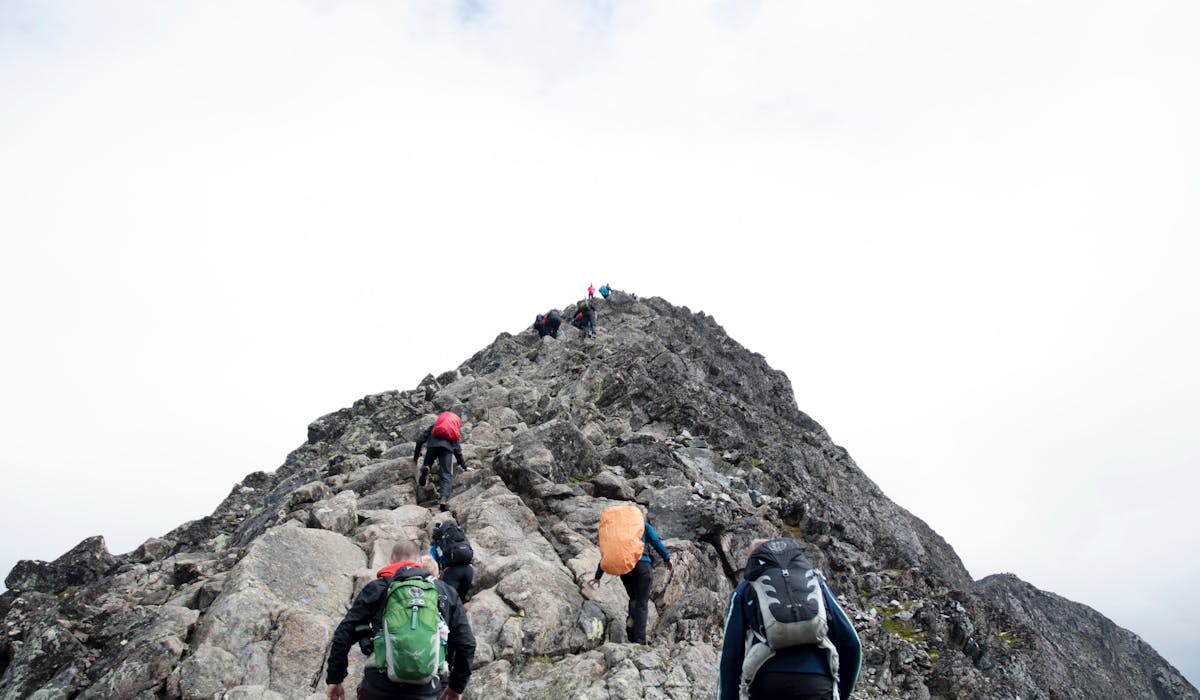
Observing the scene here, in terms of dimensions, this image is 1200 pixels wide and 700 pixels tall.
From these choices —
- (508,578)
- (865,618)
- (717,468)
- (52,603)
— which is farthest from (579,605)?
(717,468)

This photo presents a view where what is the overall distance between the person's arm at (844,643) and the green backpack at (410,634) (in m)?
3.87

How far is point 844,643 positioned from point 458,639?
403 cm

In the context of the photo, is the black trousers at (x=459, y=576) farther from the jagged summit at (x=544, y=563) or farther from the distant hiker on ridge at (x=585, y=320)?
the distant hiker on ridge at (x=585, y=320)

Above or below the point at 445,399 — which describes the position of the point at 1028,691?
below

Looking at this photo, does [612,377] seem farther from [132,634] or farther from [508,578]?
[132,634]

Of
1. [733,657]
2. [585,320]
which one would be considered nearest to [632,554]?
[733,657]

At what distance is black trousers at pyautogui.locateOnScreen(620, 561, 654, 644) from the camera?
520 inches

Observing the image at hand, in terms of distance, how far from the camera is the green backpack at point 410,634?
756 cm

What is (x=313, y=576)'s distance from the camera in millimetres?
14539

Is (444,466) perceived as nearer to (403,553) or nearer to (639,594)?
(639,594)

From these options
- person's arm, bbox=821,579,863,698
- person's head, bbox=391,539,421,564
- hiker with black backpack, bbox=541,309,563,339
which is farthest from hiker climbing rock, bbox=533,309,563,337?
person's arm, bbox=821,579,863,698

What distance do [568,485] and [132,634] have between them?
1034 cm

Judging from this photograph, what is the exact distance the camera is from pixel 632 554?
12.9m

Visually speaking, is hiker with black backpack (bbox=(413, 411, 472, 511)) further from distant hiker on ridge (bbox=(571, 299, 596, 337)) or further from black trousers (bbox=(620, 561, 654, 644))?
distant hiker on ridge (bbox=(571, 299, 596, 337))
